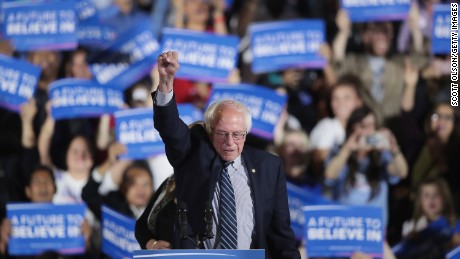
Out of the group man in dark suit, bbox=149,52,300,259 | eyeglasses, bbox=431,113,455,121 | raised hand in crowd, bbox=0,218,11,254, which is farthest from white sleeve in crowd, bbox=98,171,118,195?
man in dark suit, bbox=149,52,300,259

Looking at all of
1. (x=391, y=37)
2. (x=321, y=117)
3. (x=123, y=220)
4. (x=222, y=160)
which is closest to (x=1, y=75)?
(x=123, y=220)

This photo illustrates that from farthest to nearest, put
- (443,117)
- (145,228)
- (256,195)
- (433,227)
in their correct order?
1. (443,117)
2. (433,227)
3. (145,228)
4. (256,195)

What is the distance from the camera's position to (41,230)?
726 cm

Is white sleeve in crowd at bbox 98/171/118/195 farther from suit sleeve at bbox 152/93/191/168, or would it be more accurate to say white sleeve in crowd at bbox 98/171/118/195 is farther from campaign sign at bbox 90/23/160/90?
suit sleeve at bbox 152/93/191/168

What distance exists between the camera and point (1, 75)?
25.6 feet

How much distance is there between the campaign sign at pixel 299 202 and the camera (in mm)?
7098

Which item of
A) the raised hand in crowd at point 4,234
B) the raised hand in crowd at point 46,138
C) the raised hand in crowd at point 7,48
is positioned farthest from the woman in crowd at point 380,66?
the raised hand in crowd at point 4,234

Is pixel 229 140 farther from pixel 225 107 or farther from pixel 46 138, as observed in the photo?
pixel 46 138

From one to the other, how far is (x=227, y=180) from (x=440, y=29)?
3.92m

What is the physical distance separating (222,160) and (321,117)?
11.5ft

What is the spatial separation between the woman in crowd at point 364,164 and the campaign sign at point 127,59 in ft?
5.24

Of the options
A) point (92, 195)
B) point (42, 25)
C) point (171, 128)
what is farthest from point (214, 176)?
point (42, 25)

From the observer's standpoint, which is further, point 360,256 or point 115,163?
point 115,163

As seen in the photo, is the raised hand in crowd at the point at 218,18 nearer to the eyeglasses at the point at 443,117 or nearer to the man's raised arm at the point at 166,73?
the eyeglasses at the point at 443,117
